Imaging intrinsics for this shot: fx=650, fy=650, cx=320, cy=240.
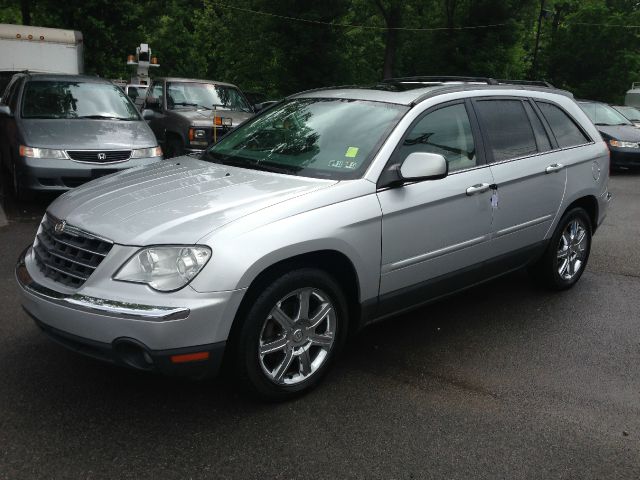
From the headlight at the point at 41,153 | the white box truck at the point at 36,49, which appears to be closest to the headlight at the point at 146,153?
the headlight at the point at 41,153

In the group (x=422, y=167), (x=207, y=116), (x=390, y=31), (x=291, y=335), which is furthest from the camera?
(x=390, y=31)

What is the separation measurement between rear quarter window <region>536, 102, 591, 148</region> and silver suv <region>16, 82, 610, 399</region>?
27mm

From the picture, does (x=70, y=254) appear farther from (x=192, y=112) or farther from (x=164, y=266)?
(x=192, y=112)

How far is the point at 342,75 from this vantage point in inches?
1027

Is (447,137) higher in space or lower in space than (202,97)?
higher

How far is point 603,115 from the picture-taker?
620 inches

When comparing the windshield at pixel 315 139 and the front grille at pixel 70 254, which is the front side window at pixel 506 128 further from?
the front grille at pixel 70 254

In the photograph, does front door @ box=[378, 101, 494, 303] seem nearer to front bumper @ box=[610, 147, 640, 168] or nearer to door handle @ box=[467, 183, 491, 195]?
door handle @ box=[467, 183, 491, 195]

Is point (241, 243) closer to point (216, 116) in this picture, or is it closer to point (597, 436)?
point (597, 436)

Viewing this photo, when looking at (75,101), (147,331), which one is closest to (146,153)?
(75,101)

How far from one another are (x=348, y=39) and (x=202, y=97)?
675 inches

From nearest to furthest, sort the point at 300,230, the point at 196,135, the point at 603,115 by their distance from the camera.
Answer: the point at 300,230 < the point at 196,135 < the point at 603,115

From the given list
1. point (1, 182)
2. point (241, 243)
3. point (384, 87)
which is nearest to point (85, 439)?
point (241, 243)

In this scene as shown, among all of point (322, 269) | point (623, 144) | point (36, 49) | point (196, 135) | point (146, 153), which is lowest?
point (623, 144)
